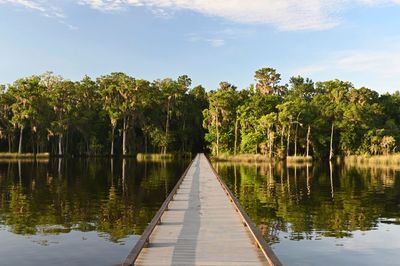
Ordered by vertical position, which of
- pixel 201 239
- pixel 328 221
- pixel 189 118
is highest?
pixel 189 118

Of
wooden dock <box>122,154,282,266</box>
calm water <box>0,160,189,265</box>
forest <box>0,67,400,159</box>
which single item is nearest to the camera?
wooden dock <box>122,154,282,266</box>

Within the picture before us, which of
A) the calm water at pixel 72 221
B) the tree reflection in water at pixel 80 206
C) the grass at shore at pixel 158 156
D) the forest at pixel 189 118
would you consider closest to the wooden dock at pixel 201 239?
the calm water at pixel 72 221

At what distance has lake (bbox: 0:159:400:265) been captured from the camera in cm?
1135

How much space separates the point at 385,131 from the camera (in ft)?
228

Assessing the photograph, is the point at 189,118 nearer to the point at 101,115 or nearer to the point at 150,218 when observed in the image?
the point at 101,115

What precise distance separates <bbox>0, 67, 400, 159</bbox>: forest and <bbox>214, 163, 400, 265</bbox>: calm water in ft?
126

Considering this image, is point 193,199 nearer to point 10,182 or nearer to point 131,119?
point 10,182

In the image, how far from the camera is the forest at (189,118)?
67375 mm

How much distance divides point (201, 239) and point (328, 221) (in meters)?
7.37

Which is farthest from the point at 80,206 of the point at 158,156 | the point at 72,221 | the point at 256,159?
the point at 158,156

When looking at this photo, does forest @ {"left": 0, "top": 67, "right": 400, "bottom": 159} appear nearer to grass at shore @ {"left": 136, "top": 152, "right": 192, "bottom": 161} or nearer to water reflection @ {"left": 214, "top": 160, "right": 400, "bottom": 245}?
grass at shore @ {"left": 136, "top": 152, "right": 192, "bottom": 161}

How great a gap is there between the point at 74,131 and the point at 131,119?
12.0m

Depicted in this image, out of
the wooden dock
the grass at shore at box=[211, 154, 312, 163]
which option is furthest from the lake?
the grass at shore at box=[211, 154, 312, 163]

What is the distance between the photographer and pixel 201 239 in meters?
10.5
